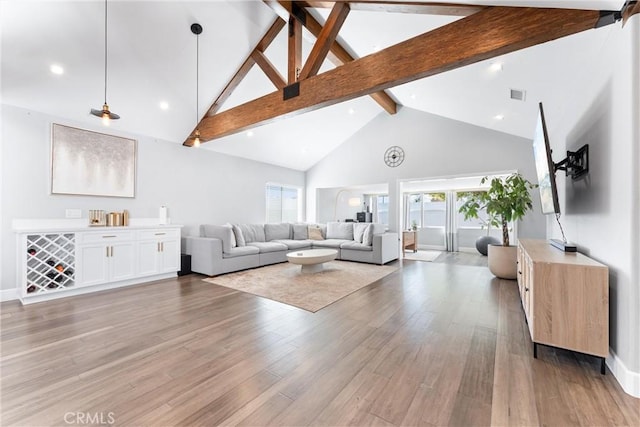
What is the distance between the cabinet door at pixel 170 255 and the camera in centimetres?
452

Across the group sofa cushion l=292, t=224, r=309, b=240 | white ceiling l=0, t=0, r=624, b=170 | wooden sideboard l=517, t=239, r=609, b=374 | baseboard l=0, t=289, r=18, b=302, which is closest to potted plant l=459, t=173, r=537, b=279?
white ceiling l=0, t=0, r=624, b=170

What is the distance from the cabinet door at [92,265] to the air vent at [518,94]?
20.5 ft

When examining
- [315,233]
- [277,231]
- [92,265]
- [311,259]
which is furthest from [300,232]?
[92,265]

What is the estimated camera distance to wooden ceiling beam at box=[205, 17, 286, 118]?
13.0 feet

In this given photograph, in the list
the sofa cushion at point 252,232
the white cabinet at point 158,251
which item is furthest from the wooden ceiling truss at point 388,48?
the sofa cushion at point 252,232

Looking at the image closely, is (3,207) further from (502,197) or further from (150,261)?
(502,197)

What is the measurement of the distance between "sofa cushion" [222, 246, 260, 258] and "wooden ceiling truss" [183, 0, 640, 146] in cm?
215

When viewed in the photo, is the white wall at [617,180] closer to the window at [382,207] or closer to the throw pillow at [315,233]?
the throw pillow at [315,233]

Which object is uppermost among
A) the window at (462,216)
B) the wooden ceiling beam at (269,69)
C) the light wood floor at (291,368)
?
the wooden ceiling beam at (269,69)

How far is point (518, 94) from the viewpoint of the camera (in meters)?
3.55

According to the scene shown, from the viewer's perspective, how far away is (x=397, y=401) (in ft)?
5.04

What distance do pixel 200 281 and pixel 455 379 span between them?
3.94m

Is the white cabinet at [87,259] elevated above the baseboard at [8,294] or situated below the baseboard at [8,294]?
above

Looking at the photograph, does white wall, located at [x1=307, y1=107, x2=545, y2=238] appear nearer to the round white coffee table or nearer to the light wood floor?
the round white coffee table
